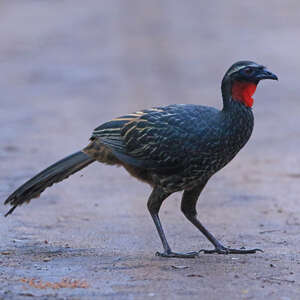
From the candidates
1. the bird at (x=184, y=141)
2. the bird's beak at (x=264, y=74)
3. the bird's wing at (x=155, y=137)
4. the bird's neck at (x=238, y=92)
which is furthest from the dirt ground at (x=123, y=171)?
the bird's beak at (x=264, y=74)

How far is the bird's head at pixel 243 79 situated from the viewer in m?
6.59

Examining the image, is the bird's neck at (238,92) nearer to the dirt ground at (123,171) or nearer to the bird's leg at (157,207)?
the bird's leg at (157,207)

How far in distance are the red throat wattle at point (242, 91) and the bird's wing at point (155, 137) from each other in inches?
13.7

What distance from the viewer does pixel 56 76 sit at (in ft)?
59.5

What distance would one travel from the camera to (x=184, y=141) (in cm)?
651

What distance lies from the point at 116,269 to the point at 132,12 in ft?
70.4

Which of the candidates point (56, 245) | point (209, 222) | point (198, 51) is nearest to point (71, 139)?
point (209, 222)

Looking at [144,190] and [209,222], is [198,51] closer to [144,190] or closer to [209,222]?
[144,190]

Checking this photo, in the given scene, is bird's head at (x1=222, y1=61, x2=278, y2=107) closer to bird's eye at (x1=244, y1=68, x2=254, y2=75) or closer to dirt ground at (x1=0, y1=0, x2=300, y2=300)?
bird's eye at (x1=244, y1=68, x2=254, y2=75)

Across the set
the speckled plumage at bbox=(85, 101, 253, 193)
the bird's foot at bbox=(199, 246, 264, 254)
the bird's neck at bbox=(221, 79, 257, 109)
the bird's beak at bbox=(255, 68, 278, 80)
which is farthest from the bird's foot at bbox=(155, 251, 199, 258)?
the bird's beak at bbox=(255, 68, 278, 80)

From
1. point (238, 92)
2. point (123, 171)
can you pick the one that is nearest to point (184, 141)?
point (238, 92)

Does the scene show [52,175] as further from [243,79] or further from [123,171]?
[123,171]

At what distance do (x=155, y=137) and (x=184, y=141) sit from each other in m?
0.27

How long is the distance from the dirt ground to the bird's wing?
29.1 inches
